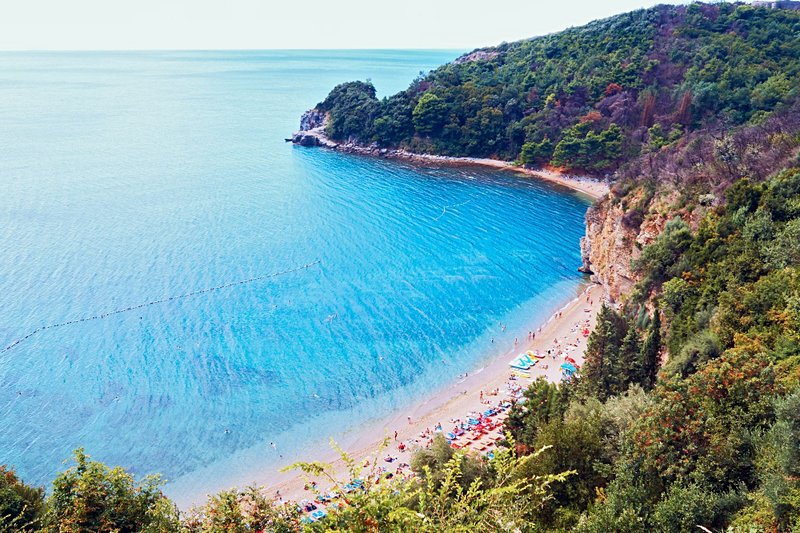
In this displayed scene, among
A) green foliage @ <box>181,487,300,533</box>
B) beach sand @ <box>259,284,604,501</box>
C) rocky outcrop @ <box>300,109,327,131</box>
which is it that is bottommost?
beach sand @ <box>259,284,604,501</box>

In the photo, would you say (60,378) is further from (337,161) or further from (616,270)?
(337,161)

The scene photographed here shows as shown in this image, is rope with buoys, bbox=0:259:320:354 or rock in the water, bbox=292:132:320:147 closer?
rope with buoys, bbox=0:259:320:354

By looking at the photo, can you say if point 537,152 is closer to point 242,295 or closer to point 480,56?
point 480,56

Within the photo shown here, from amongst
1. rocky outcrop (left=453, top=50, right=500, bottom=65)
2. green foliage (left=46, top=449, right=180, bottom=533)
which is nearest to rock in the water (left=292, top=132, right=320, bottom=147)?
rocky outcrop (left=453, top=50, right=500, bottom=65)

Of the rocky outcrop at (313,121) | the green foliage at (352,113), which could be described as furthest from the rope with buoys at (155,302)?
the rocky outcrop at (313,121)

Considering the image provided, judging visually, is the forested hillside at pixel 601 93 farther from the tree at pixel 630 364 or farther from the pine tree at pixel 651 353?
the tree at pixel 630 364

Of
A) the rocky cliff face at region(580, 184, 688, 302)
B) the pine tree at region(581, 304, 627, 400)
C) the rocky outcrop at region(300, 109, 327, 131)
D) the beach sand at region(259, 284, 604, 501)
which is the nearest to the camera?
the pine tree at region(581, 304, 627, 400)

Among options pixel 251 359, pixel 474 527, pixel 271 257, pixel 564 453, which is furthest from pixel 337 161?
pixel 474 527

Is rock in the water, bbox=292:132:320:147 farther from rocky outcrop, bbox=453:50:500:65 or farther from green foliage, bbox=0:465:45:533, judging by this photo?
green foliage, bbox=0:465:45:533
